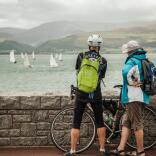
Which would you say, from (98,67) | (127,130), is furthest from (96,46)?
(127,130)

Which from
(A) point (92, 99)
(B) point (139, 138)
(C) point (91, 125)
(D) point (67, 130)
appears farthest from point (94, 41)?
(D) point (67, 130)

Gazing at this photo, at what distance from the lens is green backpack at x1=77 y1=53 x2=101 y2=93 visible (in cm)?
708

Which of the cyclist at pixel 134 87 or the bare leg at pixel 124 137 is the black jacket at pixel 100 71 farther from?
the bare leg at pixel 124 137

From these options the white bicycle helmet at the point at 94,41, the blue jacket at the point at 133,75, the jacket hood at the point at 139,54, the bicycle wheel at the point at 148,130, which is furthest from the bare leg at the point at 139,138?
the white bicycle helmet at the point at 94,41

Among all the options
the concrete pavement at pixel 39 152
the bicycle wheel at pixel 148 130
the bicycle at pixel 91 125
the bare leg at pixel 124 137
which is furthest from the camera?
the bicycle wheel at pixel 148 130

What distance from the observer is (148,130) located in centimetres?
823

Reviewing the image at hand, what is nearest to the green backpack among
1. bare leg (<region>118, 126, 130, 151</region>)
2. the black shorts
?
the black shorts

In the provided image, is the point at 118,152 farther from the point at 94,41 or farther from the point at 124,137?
the point at 94,41

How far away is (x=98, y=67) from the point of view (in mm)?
7203

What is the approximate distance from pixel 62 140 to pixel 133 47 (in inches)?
78.1

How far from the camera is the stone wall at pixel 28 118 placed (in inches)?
318

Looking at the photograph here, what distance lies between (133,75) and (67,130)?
1666mm

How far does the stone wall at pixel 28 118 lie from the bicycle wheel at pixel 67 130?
18cm

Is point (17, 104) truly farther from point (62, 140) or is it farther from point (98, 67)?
point (98, 67)
